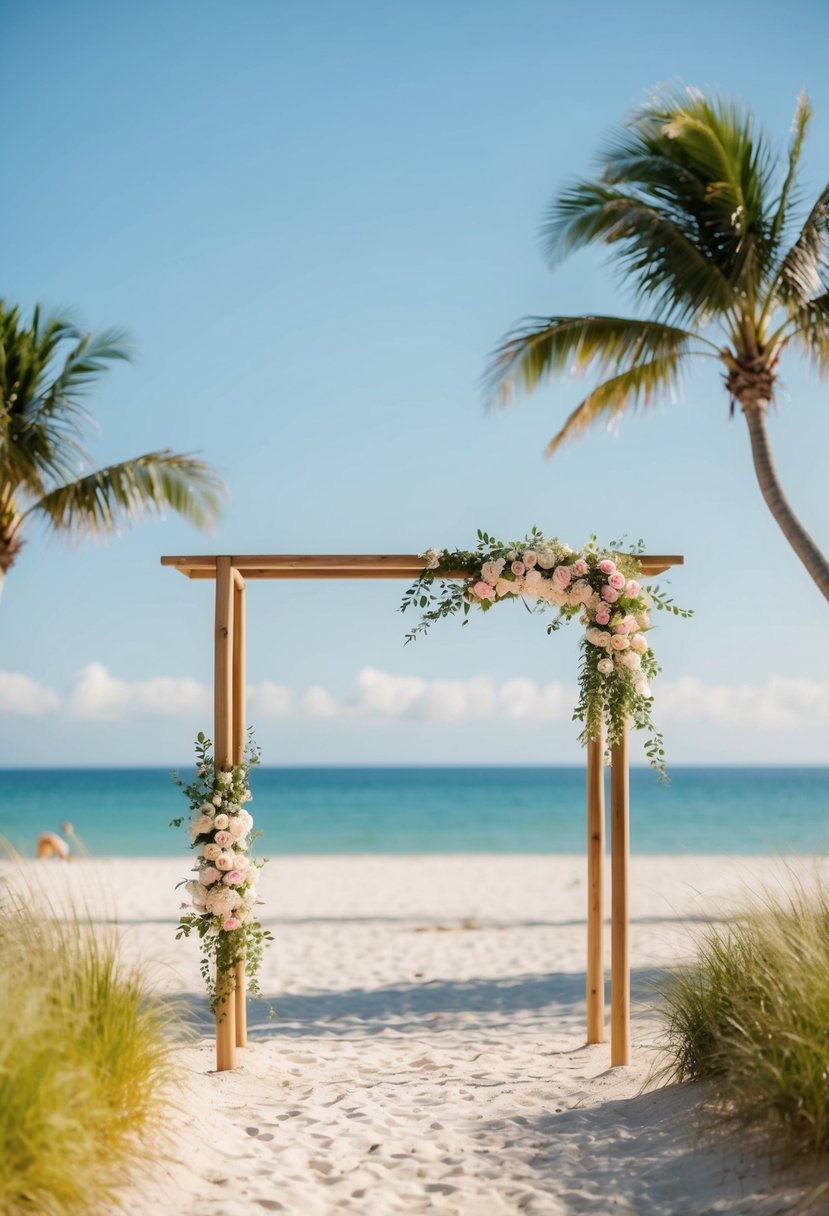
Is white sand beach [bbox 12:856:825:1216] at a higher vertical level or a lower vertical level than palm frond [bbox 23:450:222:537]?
lower

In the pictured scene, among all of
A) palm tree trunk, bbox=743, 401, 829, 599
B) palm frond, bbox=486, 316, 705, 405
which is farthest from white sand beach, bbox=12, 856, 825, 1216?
palm frond, bbox=486, 316, 705, 405

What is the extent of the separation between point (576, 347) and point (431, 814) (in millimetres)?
29739

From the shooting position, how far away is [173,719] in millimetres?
44531

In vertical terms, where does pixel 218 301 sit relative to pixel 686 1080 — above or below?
above

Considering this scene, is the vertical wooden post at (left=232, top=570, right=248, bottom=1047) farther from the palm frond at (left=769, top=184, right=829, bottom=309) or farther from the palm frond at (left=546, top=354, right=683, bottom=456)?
the palm frond at (left=769, top=184, right=829, bottom=309)

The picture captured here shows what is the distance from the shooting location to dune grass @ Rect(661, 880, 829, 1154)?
3.24m

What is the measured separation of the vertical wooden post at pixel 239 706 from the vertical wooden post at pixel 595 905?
6.47 ft

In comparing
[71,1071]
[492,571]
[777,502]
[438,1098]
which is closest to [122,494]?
[492,571]

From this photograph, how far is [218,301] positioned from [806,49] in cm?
836

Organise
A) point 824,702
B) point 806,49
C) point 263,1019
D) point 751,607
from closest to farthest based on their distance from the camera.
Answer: point 263,1019 < point 806,49 < point 751,607 < point 824,702

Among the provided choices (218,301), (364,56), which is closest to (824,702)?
(218,301)

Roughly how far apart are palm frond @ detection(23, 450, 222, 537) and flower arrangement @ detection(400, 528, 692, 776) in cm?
462

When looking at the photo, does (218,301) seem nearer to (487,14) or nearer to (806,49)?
(487,14)

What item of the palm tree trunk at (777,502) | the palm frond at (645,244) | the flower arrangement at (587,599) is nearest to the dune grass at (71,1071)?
the flower arrangement at (587,599)
